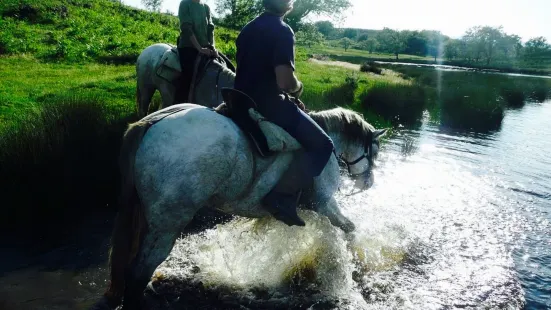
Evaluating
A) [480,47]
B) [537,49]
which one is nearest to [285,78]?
[480,47]

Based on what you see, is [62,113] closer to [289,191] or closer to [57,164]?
[57,164]

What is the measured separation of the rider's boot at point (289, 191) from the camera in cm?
461

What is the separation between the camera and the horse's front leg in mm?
5352

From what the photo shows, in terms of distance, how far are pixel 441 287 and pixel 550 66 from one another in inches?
4238

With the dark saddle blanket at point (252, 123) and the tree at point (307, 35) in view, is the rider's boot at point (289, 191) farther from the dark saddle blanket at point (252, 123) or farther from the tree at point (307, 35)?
the tree at point (307, 35)

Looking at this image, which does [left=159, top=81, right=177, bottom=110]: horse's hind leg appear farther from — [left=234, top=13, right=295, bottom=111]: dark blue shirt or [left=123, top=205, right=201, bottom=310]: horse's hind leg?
[left=123, top=205, right=201, bottom=310]: horse's hind leg

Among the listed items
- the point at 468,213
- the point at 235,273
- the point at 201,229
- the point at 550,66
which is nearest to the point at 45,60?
the point at 201,229

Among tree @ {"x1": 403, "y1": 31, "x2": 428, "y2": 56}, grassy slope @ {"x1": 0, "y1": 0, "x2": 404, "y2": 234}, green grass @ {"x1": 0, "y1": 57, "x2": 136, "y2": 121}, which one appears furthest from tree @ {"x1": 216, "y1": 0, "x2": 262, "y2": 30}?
tree @ {"x1": 403, "y1": 31, "x2": 428, "y2": 56}

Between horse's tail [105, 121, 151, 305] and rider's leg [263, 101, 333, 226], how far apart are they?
143 centimetres

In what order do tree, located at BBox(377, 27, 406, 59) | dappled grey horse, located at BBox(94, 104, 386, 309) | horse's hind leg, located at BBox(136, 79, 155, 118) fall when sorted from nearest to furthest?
dappled grey horse, located at BBox(94, 104, 386, 309), horse's hind leg, located at BBox(136, 79, 155, 118), tree, located at BBox(377, 27, 406, 59)

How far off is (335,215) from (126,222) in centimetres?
275

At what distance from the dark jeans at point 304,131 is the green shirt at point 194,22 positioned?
15.3 ft

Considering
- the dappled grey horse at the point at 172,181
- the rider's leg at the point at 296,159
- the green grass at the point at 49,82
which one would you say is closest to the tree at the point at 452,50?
the green grass at the point at 49,82

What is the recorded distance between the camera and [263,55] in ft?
13.4
